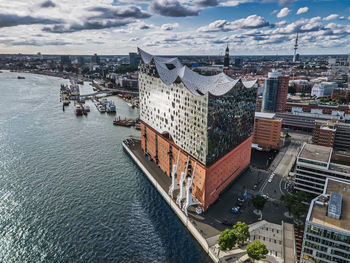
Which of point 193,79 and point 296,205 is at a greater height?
point 193,79

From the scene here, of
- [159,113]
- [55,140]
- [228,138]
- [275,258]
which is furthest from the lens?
[55,140]

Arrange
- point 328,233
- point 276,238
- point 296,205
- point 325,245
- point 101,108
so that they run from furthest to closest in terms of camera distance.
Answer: point 101,108, point 296,205, point 276,238, point 325,245, point 328,233

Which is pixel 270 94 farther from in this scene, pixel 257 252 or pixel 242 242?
pixel 257 252

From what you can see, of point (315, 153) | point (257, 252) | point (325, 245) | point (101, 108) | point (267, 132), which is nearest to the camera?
point (325, 245)

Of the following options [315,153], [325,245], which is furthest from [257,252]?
[315,153]

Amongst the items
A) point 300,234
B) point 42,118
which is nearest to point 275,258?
point 300,234

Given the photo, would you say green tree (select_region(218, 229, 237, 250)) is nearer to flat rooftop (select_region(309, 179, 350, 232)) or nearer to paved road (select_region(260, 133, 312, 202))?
flat rooftop (select_region(309, 179, 350, 232))

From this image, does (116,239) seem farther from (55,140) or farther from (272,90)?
(272,90)
